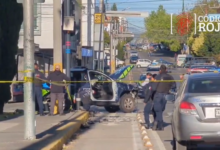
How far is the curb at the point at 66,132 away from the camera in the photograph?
1143 centimetres

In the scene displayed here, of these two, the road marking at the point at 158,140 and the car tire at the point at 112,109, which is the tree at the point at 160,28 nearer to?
the car tire at the point at 112,109

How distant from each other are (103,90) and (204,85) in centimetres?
1248

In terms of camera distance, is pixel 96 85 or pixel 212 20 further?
pixel 212 20

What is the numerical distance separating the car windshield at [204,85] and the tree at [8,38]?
9544 mm

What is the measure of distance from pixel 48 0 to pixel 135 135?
2578cm

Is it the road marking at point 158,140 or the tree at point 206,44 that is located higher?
the tree at point 206,44

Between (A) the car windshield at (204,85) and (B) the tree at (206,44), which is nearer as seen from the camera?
(A) the car windshield at (204,85)

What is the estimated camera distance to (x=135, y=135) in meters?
15.4

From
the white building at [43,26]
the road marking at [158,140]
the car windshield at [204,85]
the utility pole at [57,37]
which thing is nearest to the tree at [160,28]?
the white building at [43,26]

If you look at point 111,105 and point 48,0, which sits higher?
point 48,0

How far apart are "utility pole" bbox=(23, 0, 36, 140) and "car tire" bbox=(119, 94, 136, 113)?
1122cm

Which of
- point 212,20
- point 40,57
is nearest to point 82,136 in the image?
point 40,57

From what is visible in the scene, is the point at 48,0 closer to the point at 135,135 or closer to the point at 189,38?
the point at 135,135

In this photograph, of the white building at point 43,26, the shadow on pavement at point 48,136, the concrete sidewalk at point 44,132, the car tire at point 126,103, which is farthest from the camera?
the white building at point 43,26
